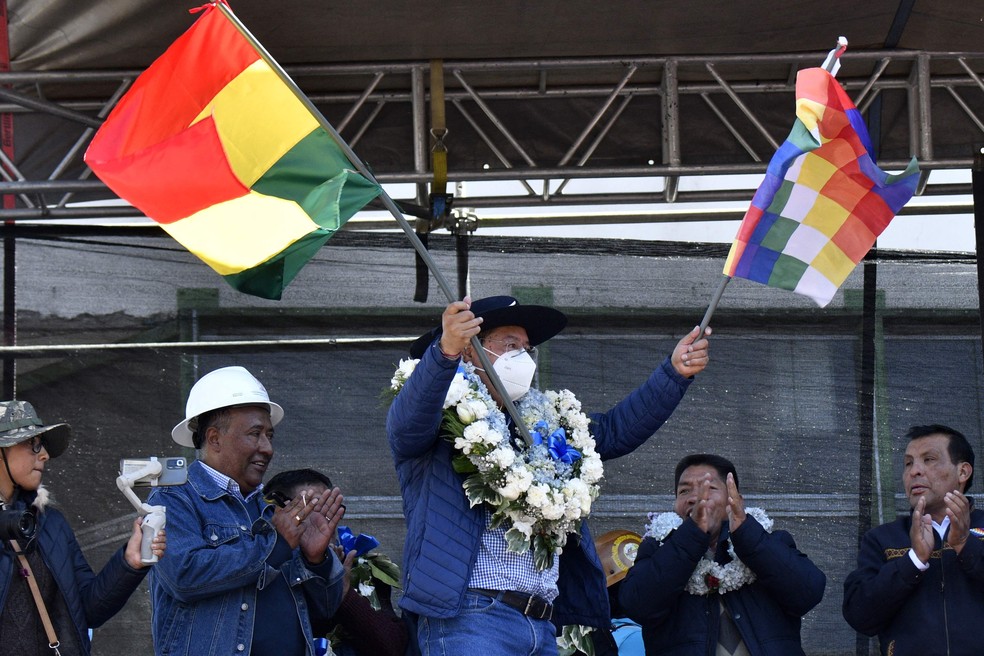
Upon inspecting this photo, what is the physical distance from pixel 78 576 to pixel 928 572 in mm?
3159

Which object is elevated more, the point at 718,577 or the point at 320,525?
the point at 320,525

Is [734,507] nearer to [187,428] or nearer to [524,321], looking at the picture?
[524,321]

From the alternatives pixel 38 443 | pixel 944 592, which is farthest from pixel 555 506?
pixel 944 592

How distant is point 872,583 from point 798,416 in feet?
5.62

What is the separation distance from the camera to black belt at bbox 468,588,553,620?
383cm

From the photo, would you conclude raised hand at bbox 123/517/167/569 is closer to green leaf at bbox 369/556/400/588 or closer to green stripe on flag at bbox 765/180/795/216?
green leaf at bbox 369/556/400/588

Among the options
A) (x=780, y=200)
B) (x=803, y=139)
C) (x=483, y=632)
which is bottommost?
(x=483, y=632)

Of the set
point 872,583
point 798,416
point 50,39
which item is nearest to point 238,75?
point 50,39

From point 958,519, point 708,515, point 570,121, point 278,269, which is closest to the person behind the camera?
point 278,269

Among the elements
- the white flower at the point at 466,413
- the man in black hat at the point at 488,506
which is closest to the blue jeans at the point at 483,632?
the man in black hat at the point at 488,506

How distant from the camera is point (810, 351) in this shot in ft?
21.6

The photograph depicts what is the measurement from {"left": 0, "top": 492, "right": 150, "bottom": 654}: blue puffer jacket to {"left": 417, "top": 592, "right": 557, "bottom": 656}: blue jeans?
935 mm

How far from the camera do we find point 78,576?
4105 mm

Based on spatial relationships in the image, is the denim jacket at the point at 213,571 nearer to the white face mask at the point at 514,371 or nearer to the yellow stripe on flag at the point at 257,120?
the white face mask at the point at 514,371
